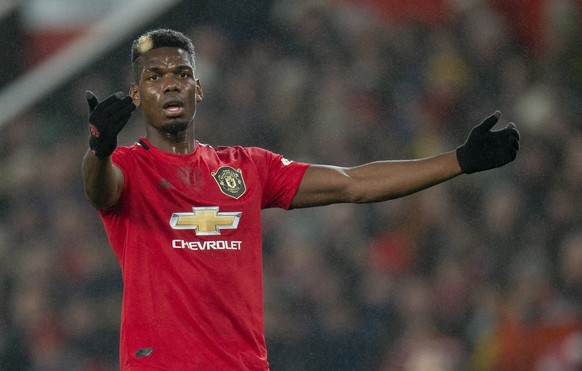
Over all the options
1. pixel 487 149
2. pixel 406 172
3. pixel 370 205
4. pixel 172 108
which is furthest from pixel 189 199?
pixel 370 205

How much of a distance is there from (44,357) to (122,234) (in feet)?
13.4

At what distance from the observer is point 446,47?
29.1ft

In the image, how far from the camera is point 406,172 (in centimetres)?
412

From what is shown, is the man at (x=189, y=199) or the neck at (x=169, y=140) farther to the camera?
the neck at (x=169, y=140)

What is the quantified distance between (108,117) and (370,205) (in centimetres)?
470

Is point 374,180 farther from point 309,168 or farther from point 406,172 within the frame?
point 309,168

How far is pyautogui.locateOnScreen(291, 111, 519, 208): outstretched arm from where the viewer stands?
4.06m

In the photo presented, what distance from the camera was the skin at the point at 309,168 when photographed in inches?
159

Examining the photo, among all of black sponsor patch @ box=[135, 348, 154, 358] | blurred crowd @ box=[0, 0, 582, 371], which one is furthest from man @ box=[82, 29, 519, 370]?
blurred crowd @ box=[0, 0, 582, 371]

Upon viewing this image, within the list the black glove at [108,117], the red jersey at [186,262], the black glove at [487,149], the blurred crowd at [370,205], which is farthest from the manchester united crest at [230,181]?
the blurred crowd at [370,205]

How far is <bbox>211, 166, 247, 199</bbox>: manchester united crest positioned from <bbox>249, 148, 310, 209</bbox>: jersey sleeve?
0.40 feet

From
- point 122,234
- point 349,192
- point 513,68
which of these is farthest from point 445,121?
point 122,234

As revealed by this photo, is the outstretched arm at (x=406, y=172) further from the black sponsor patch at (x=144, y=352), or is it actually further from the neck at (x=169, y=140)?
the black sponsor patch at (x=144, y=352)

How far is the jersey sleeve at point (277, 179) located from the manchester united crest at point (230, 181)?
12 centimetres
